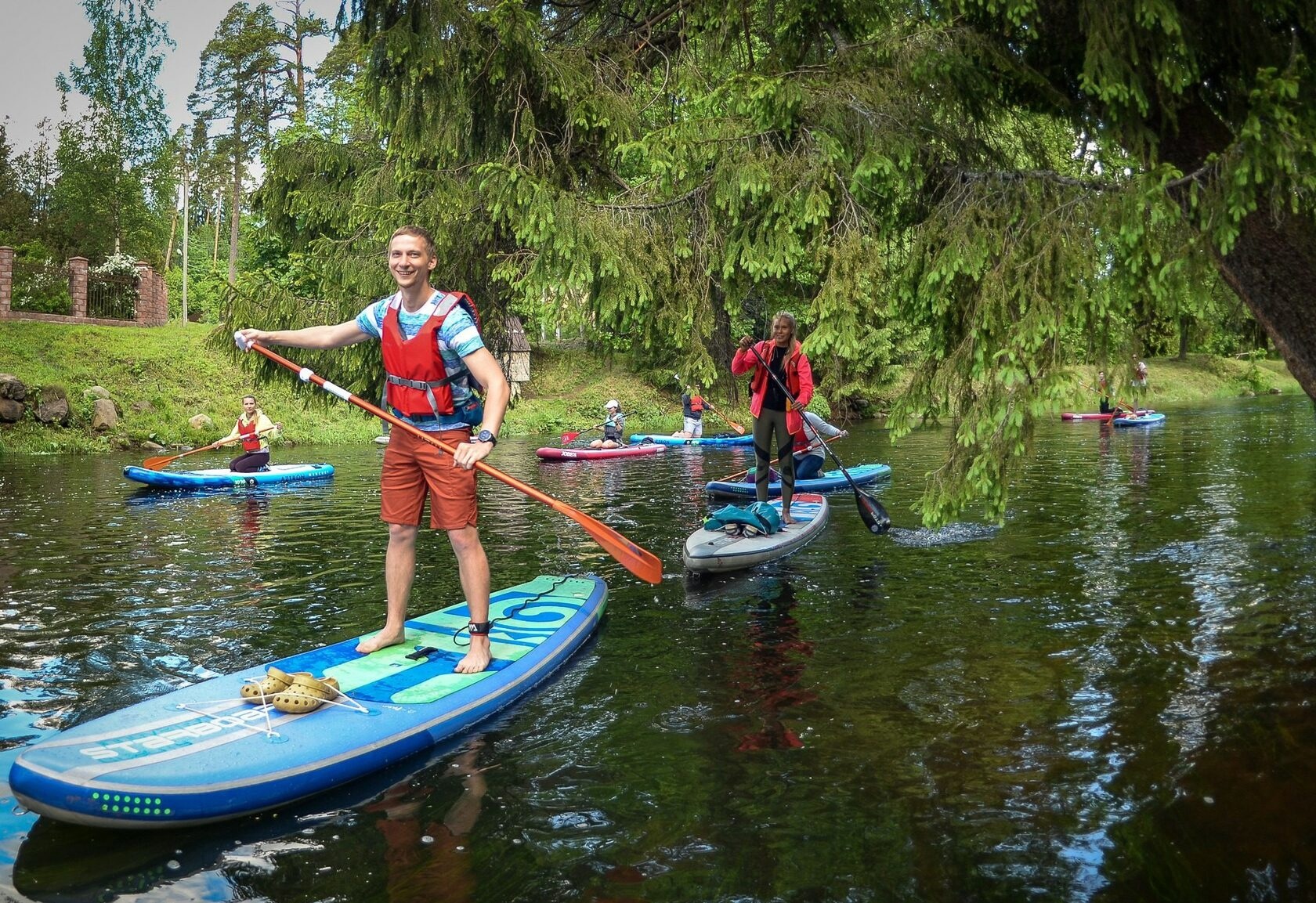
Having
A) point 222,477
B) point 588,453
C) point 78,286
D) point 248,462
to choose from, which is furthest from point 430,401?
point 78,286

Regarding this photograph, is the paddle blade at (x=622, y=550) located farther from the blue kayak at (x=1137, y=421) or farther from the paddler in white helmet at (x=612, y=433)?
the blue kayak at (x=1137, y=421)

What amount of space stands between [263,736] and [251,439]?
525 inches

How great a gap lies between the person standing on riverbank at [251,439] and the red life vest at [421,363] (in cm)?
1201

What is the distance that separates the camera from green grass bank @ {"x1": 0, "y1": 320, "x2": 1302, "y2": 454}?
78.6 feet

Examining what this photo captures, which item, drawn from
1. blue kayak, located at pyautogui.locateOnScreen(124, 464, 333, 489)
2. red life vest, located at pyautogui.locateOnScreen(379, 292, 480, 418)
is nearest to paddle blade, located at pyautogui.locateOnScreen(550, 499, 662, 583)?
red life vest, located at pyautogui.locateOnScreen(379, 292, 480, 418)

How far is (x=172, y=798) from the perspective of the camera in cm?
394

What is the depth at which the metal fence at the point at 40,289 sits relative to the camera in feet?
96.3

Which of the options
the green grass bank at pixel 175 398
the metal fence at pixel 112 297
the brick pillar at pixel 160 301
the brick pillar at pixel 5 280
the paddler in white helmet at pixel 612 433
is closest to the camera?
the paddler in white helmet at pixel 612 433

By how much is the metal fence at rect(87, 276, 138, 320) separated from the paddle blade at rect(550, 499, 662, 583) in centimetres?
2944

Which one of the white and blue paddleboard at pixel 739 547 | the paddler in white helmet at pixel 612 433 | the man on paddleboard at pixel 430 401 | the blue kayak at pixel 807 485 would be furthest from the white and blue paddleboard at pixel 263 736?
the paddler in white helmet at pixel 612 433

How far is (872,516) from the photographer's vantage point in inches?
410

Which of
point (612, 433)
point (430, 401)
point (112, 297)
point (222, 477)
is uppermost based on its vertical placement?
point (112, 297)

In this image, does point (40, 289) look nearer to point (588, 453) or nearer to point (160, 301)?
point (160, 301)

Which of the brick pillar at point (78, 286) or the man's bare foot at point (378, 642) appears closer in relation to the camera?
the man's bare foot at point (378, 642)
